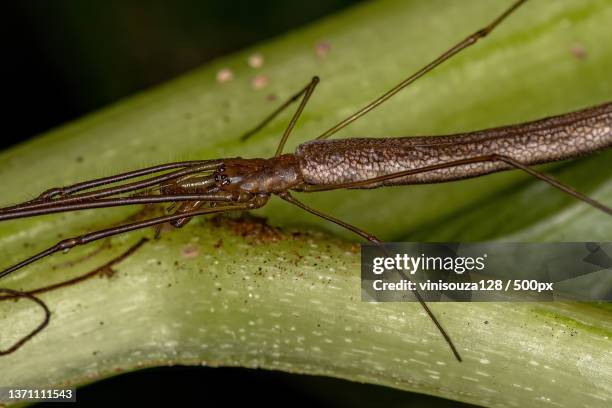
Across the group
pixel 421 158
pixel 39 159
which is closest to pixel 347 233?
pixel 421 158

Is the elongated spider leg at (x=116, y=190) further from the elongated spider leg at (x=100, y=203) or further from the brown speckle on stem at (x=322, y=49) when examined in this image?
the brown speckle on stem at (x=322, y=49)

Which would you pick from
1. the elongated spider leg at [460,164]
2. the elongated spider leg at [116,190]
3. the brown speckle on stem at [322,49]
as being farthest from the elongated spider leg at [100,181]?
the brown speckle on stem at [322,49]

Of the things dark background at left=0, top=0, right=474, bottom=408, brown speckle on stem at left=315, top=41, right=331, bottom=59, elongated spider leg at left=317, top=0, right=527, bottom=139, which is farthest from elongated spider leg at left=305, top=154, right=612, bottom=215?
dark background at left=0, top=0, right=474, bottom=408

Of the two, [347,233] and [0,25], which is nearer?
[347,233]

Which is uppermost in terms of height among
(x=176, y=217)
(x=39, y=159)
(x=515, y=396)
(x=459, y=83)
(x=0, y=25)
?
(x=0, y=25)

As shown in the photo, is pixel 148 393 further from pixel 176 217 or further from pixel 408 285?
pixel 408 285

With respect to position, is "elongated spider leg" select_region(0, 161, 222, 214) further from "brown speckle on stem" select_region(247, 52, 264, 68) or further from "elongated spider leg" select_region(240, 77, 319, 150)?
"brown speckle on stem" select_region(247, 52, 264, 68)

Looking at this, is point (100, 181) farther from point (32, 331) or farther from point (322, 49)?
point (322, 49)

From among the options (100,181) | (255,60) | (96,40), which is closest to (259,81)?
(255,60)
